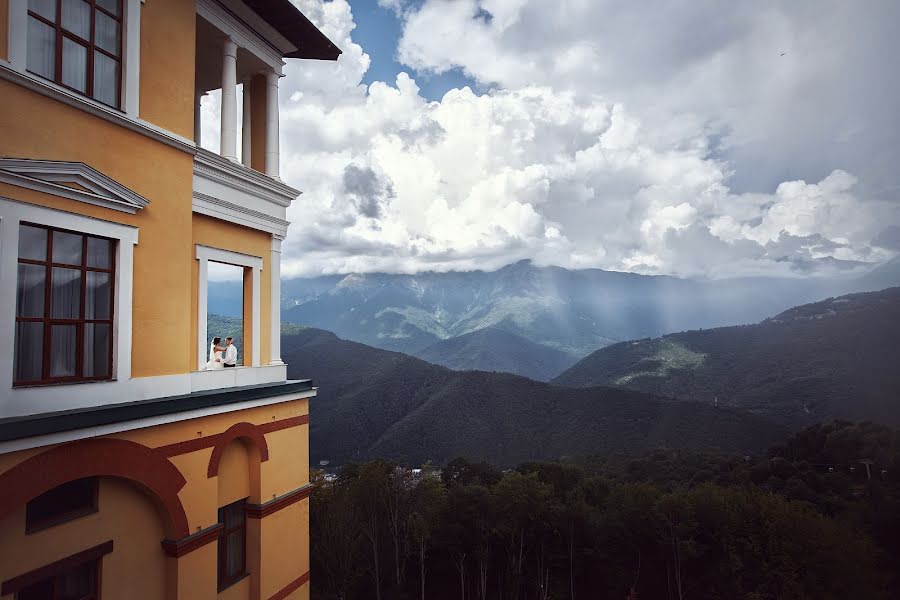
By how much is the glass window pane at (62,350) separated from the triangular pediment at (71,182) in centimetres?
177

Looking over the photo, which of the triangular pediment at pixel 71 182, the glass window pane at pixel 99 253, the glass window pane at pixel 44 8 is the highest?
the glass window pane at pixel 44 8

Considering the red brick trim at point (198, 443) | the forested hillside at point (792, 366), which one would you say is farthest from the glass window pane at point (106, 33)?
the forested hillside at point (792, 366)

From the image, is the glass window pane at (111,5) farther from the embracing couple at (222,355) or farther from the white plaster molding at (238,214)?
the embracing couple at (222,355)

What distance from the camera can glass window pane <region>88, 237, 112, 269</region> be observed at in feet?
22.2

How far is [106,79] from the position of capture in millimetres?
7070

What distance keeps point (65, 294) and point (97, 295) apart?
15.3 inches


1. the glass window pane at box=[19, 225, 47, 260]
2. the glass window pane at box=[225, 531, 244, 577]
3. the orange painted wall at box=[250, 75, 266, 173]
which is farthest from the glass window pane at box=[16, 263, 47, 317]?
the orange painted wall at box=[250, 75, 266, 173]

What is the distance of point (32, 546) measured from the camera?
5.91 metres

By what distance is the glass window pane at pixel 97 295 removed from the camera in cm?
671

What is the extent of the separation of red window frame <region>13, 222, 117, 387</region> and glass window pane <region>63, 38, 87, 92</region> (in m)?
2.08

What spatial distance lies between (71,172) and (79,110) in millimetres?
922

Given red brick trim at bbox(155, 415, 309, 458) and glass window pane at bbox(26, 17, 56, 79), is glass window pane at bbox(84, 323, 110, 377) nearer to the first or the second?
red brick trim at bbox(155, 415, 309, 458)

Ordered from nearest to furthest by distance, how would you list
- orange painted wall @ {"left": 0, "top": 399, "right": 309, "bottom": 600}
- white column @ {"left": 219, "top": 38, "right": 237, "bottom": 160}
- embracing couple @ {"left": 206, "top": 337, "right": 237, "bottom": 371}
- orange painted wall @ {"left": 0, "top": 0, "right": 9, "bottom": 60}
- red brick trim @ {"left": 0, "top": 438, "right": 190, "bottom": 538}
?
red brick trim @ {"left": 0, "top": 438, "right": 190, "bottom": 538} → orange painted wall @ {"left": 0, "top": 0, "right": 9, "bottom": 60} → orange painted wall @ {"left": 0, "top": 399, "right": 309, "bottom": 600} → white column @ {"left": 219, "top": 38, "right": 237, "bottom": 160} → embracing couple @ {"left": 206, "top": 337, "right": 237, "bottom": 371}

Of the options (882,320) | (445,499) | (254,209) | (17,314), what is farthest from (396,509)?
(882,320)
